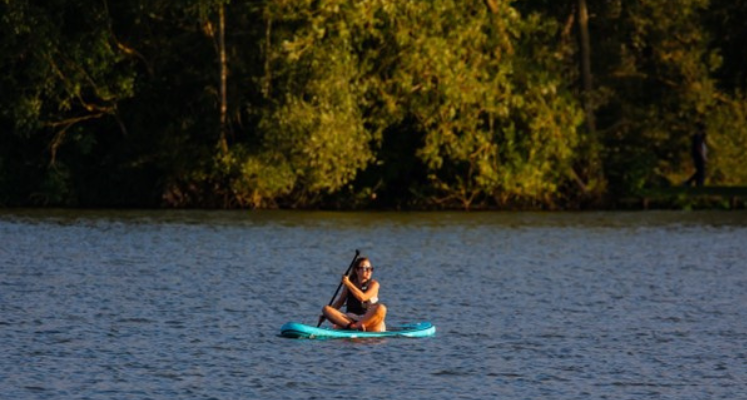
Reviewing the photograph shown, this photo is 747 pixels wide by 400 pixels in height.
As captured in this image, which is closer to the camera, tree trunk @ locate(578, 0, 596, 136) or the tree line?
the tree line

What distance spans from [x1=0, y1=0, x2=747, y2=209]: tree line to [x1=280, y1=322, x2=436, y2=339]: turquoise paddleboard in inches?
1144

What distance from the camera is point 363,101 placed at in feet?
188

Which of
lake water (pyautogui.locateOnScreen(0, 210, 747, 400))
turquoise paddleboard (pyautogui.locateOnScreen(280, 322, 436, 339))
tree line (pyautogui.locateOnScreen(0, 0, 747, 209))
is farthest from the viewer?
tree line (pyautogui.locateOnScreen(0, 0, 747, 209))

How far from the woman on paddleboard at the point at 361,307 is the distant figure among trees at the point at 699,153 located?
108ft

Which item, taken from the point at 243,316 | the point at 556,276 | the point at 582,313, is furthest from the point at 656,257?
the point at 243,316

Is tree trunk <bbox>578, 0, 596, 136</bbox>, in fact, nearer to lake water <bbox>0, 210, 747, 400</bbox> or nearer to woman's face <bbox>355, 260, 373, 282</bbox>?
lake water <bbox>0, 210, 747, 400</bbox>

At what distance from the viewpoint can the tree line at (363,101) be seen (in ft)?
187

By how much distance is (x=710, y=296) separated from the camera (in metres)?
34.6

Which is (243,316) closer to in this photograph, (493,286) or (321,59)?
(493,286)

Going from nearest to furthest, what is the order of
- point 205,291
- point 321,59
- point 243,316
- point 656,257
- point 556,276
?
point 243,316 < point 205,291 < point 556,276 < point 656,257 < point 321,59

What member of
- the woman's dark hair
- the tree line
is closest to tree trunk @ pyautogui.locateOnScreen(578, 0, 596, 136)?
the tree line

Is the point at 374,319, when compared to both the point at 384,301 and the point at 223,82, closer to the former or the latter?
the point at 384,301

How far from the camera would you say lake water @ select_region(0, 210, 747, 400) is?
74.3ft

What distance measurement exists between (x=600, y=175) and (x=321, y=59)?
1153cm
